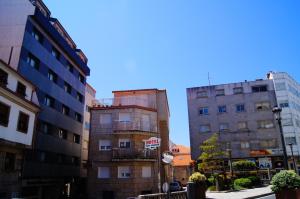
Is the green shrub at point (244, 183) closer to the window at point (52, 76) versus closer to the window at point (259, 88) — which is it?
the window at point (259, 88)

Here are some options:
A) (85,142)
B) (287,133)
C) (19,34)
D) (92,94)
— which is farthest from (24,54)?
(287,133)

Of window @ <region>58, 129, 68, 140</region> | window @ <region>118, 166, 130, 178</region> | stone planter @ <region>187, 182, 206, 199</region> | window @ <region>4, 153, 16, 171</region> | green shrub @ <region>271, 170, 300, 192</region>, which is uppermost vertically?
window @ <region>58, 129, 68, 140</region>

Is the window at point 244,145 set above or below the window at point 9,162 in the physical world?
above

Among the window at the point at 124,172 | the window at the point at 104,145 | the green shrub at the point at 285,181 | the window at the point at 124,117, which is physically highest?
the window at the point at 124,117

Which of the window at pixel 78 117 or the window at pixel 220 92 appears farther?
the window at pixel 220 92

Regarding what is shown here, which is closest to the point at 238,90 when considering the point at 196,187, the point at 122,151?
the point at 122,151

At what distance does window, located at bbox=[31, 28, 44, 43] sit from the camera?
28.8 m

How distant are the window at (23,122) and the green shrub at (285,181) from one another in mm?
18815

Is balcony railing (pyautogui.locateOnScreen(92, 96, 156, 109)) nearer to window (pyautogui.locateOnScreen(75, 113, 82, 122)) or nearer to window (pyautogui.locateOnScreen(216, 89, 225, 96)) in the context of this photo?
window (pyautogui.locateOnScreen(75, 113, 82, 122))

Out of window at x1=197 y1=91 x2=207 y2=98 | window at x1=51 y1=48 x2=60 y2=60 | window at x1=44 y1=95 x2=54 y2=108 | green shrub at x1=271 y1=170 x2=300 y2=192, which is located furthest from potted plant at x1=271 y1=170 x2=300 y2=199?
window at x1=197 y1=91 x2=207 y2=98

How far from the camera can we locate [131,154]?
3189cm

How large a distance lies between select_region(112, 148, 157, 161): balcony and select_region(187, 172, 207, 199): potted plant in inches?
510

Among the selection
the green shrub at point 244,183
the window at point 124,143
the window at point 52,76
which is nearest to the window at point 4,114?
the window at point 52,76

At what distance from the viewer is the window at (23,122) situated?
22.3 metres
